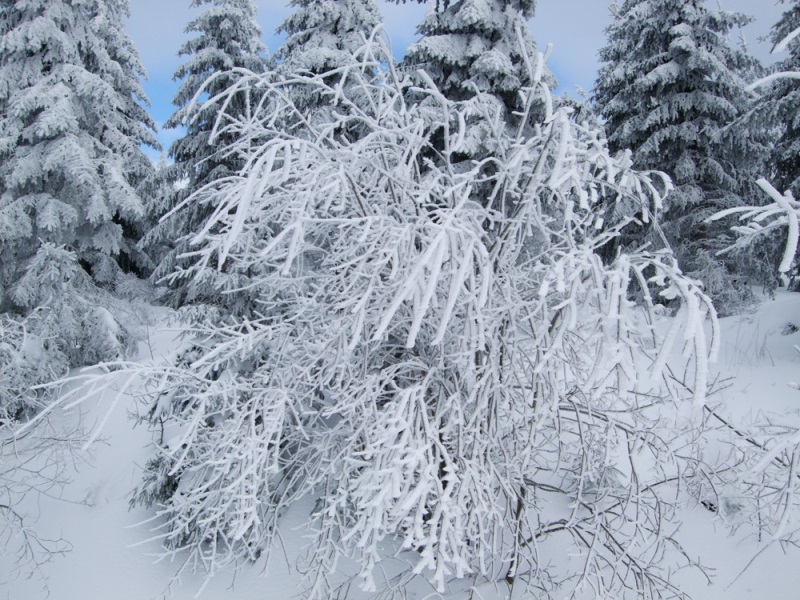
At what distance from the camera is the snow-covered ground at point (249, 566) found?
17.9 feet

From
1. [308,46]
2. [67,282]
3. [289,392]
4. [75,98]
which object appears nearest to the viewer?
[289,392]

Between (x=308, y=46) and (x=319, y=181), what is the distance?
6.92 metres

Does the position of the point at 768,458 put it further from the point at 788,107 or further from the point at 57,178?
the point at 57,178

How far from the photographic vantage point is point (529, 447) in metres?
3.85

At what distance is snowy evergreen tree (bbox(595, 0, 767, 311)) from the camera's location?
11750mm

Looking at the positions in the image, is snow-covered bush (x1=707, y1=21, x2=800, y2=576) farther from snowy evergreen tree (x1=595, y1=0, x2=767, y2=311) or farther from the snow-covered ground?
snowy evergreen tree (x1=595, y1=0, x2=767, y2=311)

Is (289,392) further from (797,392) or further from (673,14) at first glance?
(673,14)

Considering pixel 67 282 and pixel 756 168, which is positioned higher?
pixel 756 168

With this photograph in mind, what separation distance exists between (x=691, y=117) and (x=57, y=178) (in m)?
14.7

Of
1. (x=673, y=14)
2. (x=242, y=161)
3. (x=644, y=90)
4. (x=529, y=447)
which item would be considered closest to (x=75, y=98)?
(x=242, y=161)

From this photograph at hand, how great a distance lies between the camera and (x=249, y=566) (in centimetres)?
661

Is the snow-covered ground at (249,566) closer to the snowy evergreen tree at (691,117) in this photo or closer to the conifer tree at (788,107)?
the conifer tree at (788,107)

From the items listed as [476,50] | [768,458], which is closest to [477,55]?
[476,50]

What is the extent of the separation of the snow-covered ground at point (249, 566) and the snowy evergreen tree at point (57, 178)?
1.61 m
